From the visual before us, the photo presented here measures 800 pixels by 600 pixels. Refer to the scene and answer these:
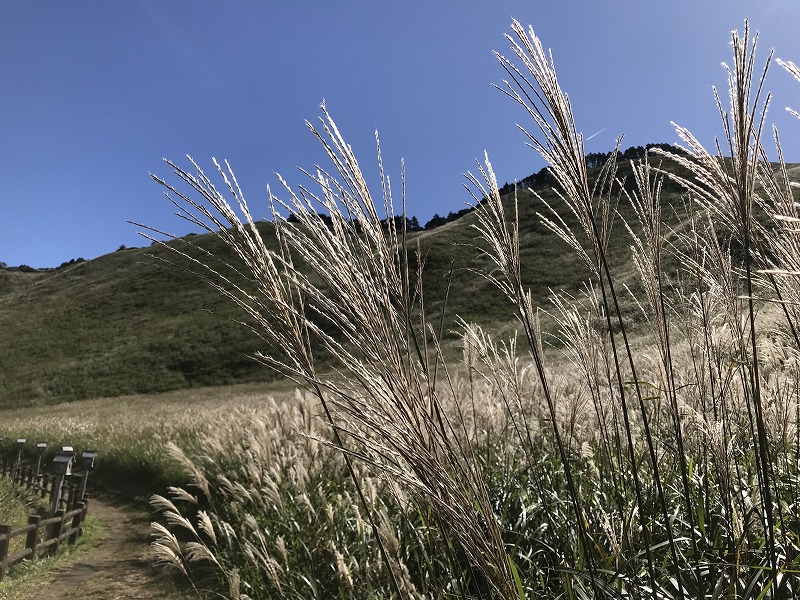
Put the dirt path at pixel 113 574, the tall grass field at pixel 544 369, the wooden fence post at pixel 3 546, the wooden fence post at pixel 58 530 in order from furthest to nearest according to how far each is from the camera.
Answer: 1. the wooden fence post at pixel 58 530
2. the wooden fence post at pixel 3 546
3. the dirt path at pixel 113 574
4. the tall grass field at pixel 544 369

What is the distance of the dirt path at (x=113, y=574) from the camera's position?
21.9 feet

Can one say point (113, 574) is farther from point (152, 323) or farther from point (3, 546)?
point (152, 323)

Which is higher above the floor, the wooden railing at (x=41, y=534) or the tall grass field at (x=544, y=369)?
the tall grass field at (x=544, y=369)

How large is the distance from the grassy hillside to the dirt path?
25.7 m

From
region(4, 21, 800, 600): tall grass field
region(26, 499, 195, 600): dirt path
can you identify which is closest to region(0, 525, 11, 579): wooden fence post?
region(26, 499, 195, 600): dirt path

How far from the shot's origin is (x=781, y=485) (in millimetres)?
3367

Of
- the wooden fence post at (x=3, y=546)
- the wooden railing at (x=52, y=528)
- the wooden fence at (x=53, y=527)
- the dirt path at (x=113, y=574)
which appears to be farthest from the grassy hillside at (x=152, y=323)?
the wooden fence post at (x=3, y=546)

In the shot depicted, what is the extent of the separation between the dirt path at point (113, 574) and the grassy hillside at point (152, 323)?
25.7 m

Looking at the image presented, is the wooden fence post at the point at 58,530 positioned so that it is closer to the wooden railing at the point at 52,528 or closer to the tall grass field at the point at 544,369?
the wooden railing at the point at 52,528

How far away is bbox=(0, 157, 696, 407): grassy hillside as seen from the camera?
44.9 meters

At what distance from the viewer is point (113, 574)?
757 centimetres

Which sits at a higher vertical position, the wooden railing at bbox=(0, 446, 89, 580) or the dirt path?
the wooden railing at bbox=(0, 446, 89, 580)

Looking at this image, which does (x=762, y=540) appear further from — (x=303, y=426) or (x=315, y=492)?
(x=303, y=426)

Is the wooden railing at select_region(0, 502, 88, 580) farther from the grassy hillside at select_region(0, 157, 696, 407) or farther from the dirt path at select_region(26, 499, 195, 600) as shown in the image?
the grassy hillside at select_region(0, 157, 696, 407)
